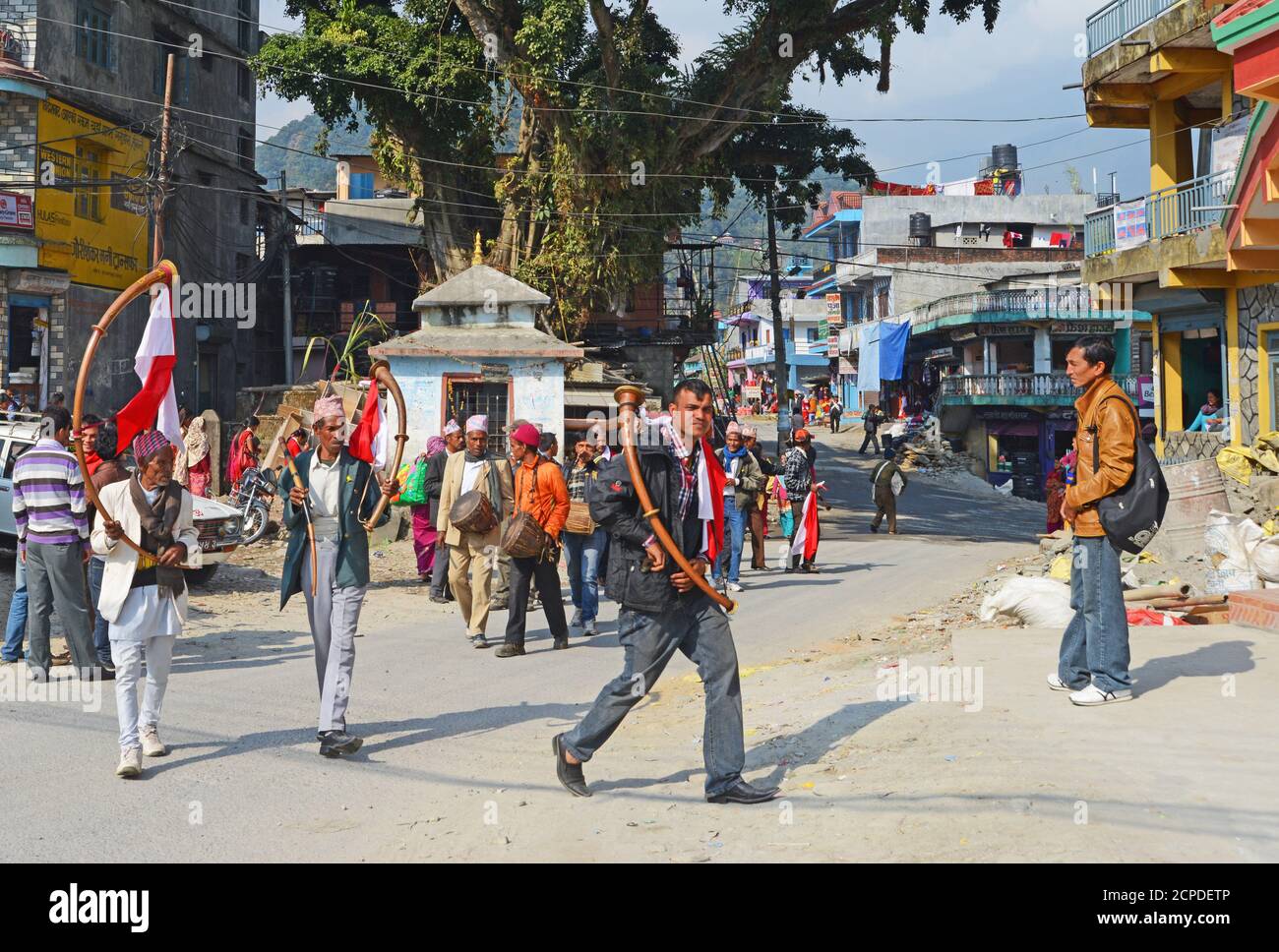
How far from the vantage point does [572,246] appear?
29.8 meters

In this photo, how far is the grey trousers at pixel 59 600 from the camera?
30.5 ft

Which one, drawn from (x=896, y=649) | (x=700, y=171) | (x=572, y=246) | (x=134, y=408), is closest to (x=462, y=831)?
(x=134, y=408)

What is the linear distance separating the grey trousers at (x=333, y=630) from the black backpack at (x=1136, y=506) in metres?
4.28

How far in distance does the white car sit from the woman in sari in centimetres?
669

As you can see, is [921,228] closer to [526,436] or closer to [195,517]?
[195,517]

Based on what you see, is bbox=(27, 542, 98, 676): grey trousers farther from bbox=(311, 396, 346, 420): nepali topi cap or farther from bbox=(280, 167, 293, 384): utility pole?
bbox=(280, 167, 293, 384): utility pole

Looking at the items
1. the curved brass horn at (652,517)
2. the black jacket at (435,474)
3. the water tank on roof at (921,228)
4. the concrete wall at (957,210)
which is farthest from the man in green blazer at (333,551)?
the concrete wall at (957,210)

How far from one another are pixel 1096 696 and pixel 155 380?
6019 millimetres

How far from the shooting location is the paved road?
18.7ft

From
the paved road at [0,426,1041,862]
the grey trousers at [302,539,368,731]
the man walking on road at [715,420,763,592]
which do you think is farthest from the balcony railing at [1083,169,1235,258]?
the grey trousers at [302,539,368,731]

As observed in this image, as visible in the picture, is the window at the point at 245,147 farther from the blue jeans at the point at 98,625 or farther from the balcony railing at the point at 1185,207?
the blue jeans at the point at 98,625

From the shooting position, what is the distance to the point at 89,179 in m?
29.5

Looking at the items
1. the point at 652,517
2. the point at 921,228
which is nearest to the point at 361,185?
the point at 921,228
